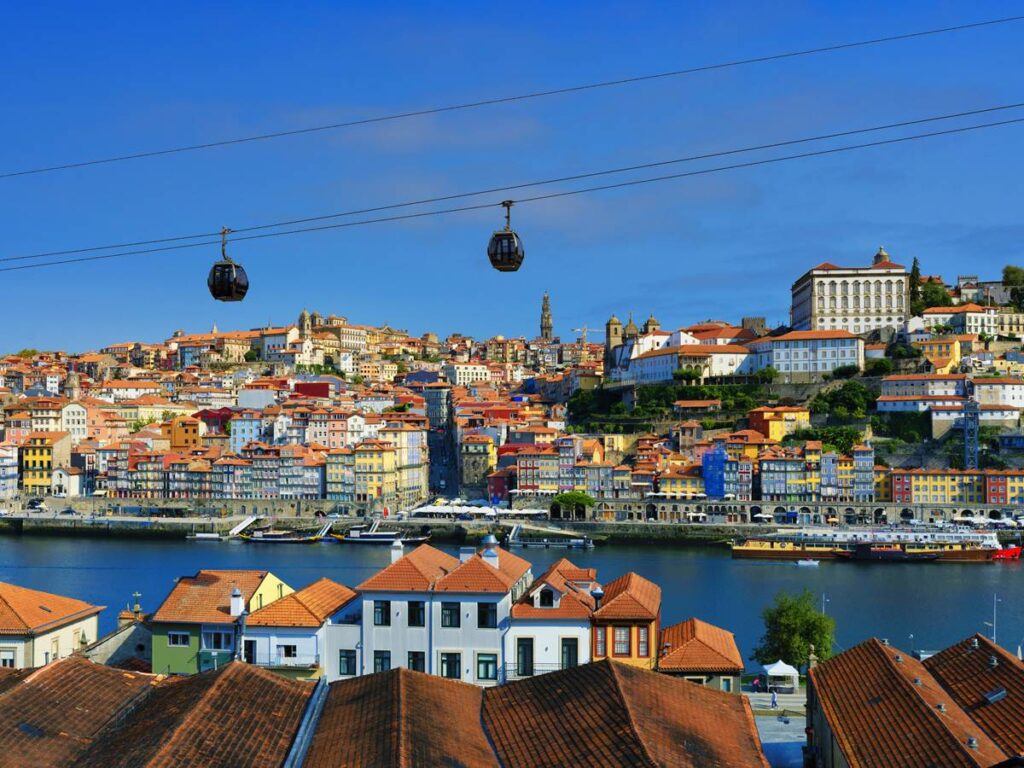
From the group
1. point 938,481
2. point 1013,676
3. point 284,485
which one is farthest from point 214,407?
point 1013,676

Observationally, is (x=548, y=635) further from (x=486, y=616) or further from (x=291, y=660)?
(x=291, y=660)

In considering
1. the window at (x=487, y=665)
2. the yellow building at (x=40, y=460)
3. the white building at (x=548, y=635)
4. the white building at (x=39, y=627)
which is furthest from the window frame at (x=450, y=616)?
the yellow building at (x=40, y=460)

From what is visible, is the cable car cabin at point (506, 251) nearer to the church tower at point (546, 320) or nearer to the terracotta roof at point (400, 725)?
the terracotta roof at point (400, 725)

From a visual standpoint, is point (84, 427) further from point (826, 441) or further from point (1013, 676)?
point (1013, 676)

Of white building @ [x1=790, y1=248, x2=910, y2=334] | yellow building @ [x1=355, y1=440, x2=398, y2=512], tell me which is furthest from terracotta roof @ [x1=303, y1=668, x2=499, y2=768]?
white building @ [x1=790, y1=248, x2=910, y2=334]

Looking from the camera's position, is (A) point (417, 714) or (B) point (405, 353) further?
(B) point (405, 353)

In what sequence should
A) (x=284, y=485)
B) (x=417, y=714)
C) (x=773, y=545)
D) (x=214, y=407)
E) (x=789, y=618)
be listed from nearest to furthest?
(x=417, y=714) → (x=789, y=618) → (x=773, y=545) → (x=284, y=485) → (x=214, y=407)

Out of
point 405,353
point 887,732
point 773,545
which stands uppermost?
point 405,353
